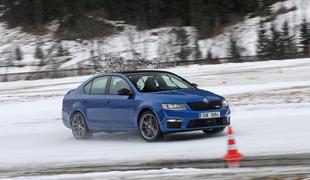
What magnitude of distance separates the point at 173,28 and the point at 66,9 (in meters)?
A: 16.9

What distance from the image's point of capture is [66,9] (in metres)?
76.6

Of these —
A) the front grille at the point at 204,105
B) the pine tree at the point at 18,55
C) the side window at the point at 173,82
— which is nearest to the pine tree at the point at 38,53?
the pine tree at the point at 18,55

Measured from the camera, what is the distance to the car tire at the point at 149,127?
40.8 feet

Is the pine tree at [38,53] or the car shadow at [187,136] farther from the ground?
the pine tree at [38,53]

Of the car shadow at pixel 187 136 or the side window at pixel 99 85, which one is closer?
the car shadow at pixel 187 136

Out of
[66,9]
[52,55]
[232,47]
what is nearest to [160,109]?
[232,47]

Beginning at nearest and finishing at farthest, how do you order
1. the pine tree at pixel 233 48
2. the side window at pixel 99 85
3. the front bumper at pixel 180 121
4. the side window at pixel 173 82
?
the front bumper at pixel 180 121, the side window at pixel 173 82, the side window at pixel 99 85, the pine tree at pixel 233 48

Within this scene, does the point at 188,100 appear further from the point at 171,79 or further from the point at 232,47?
the point at 232,47

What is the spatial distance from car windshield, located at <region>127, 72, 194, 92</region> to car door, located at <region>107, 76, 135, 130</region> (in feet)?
0.73

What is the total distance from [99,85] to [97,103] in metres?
0.50

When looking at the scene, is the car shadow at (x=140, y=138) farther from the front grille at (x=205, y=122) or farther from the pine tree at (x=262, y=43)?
the pine tree at (x=262, y=43)

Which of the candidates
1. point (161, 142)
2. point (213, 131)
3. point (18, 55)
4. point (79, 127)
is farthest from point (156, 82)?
point (18, 55)

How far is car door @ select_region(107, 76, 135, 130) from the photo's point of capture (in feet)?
42.5

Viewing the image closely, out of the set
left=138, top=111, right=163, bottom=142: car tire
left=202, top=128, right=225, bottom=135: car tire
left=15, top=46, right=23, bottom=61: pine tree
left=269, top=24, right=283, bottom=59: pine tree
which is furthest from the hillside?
left=138, top=111, right=163, bottom=142: car tire
